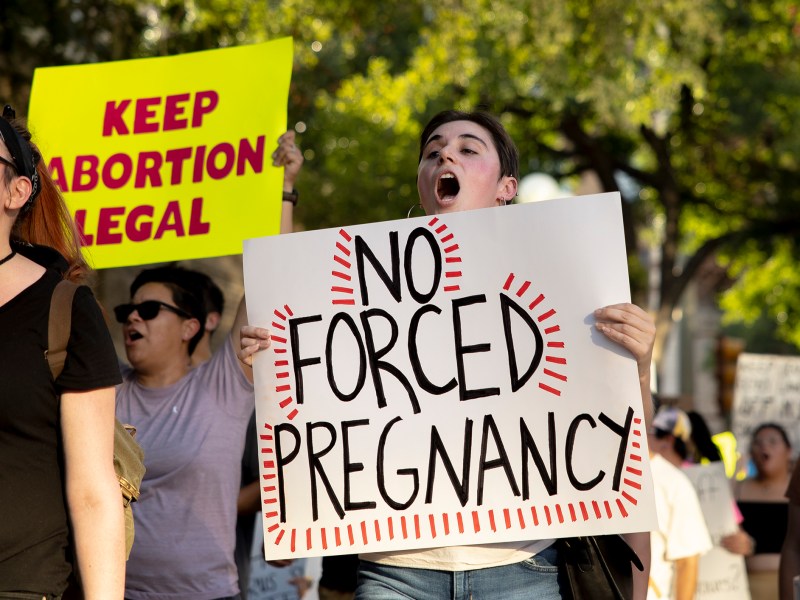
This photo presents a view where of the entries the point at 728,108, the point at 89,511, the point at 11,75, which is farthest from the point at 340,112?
the point at 89,511

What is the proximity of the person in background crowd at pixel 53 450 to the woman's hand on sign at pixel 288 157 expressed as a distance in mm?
1905

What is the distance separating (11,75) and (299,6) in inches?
94.4

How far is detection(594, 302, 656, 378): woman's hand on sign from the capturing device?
117 inches

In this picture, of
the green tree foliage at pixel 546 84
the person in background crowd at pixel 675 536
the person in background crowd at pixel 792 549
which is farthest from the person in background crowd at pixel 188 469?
the green tree foliage at pixel 546 84

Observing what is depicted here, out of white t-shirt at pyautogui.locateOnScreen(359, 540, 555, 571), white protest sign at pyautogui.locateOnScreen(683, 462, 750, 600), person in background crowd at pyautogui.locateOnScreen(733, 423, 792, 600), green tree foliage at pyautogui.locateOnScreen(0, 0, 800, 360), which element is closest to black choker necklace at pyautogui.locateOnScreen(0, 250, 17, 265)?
white t-shirt at pyautogui.locateOnScreen(359, 540, 555, 571)

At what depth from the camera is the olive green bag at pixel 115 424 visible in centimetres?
253

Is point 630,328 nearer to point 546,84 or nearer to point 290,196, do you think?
point 290,196

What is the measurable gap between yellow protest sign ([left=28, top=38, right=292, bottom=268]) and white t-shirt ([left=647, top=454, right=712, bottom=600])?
7.71 feet

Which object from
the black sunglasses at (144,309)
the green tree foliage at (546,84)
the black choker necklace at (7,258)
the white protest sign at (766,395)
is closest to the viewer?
the black choker necklace at (7,258)

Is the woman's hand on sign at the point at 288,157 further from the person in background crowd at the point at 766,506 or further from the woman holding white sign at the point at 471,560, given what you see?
the person in background crowd at the point at 766,506

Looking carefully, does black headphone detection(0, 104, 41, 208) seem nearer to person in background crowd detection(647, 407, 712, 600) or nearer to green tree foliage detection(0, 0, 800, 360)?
person in background crowd detection(647, 407, 712, 600)

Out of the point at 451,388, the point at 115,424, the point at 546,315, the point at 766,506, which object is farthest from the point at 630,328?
the point at 766,506

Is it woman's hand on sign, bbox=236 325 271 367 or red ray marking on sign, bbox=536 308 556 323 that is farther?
woman's hand on sign, bbox=236 325 271 367

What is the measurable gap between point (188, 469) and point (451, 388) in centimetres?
124
